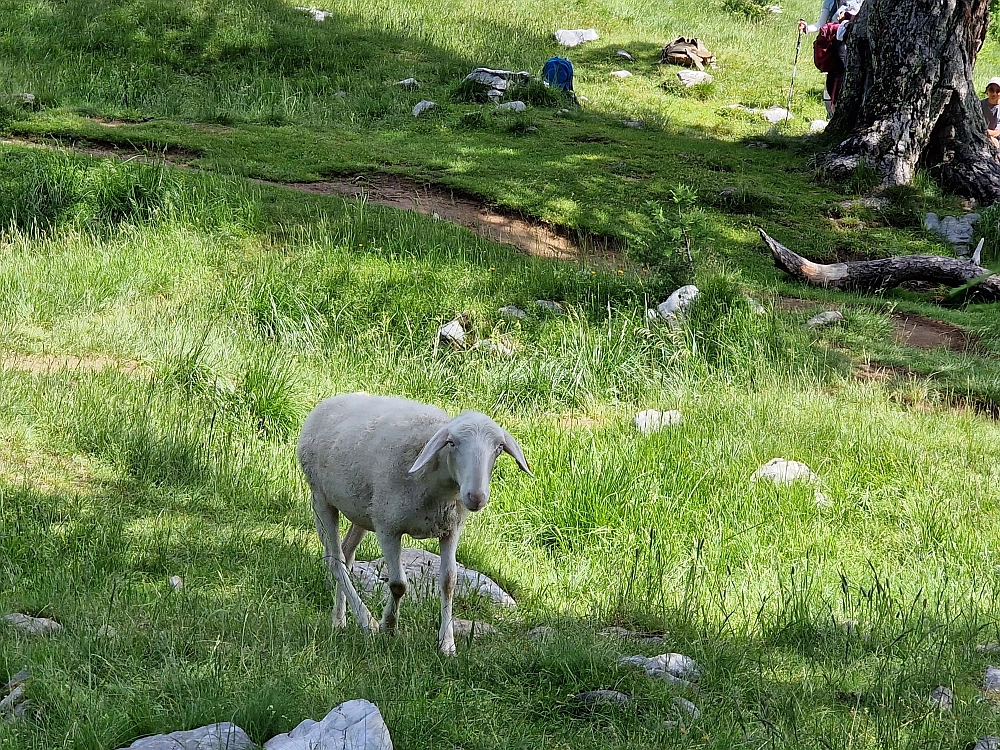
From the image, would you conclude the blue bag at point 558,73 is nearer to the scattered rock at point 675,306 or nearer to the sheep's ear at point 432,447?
the scattered rock at point 675,306

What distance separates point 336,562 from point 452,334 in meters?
4.81

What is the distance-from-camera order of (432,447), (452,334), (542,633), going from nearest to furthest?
1. (432,447)
2. (542,633)
3. (452,334)

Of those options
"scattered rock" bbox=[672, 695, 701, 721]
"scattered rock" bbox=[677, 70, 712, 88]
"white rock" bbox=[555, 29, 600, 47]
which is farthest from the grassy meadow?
"white rock" bbox=[555, 29, 600, 47]

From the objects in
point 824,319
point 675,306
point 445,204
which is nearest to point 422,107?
point 445,204

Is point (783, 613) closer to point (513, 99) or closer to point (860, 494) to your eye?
point (860, 494)

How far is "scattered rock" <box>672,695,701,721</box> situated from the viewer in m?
3.53

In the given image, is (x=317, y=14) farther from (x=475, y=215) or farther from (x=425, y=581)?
(x=425, y=581)

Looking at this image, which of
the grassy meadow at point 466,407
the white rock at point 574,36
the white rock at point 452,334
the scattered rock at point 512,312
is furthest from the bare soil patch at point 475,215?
the white rock at point 574,36

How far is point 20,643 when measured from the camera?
3.71 metres

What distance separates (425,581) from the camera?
4.96 metres

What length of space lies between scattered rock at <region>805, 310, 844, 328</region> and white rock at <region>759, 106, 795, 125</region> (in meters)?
8.30

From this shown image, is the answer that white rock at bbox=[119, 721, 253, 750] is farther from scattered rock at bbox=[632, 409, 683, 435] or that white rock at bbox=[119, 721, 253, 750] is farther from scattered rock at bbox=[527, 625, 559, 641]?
scattered rock at bbox=[632, 409, 683, 435]

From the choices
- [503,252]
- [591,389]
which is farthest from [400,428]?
[503,252]

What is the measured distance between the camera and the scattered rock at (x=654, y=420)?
7434mm
